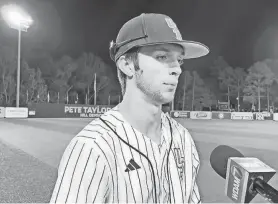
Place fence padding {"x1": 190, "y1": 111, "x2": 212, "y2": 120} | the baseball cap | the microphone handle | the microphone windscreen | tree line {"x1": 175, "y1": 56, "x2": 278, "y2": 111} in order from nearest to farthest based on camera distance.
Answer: the microphone handle → the baseball cap → the microphone windscreen → fence padding {"x1": 190, "y1": 111, "x2": 212, "y2": 120} → tree line {"x1": 175, "y1": 56, "x2": 278, "y2": 111}

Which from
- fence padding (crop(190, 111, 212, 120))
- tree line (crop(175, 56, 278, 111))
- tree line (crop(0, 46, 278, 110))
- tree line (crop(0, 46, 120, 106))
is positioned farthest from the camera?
tree line (crop(175, 56, 278, 111))

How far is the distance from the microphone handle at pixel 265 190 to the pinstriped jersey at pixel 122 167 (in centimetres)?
33

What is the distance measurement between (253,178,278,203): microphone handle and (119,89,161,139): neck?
524 mm

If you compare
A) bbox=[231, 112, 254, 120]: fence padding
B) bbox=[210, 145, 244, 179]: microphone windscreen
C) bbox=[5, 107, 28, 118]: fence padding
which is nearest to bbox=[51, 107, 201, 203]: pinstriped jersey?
bbox=[210, 145, 244, 179]: microphone windscreen

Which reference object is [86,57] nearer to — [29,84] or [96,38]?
[96,38]

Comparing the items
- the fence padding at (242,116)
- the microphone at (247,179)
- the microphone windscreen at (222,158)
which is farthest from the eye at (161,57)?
the fence padding at (242,116)

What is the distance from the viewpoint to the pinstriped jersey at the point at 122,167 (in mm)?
1130

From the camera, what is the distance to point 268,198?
1.06 m

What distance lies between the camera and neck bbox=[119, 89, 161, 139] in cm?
140

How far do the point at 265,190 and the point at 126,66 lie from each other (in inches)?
32.1

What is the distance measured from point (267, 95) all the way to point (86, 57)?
96.8ft

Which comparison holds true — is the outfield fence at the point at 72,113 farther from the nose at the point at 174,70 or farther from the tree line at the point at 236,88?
the nose at the point at 174,70

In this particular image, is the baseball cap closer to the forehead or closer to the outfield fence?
the forehead

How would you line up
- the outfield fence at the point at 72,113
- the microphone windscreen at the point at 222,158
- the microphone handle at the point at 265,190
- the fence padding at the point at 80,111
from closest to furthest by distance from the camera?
the microphone handle at the point at 265,190 < the microphone windscreen at the point at 222,158 < the outfield fence at the point at 72,113 < the fence padding at the point at 80,111
